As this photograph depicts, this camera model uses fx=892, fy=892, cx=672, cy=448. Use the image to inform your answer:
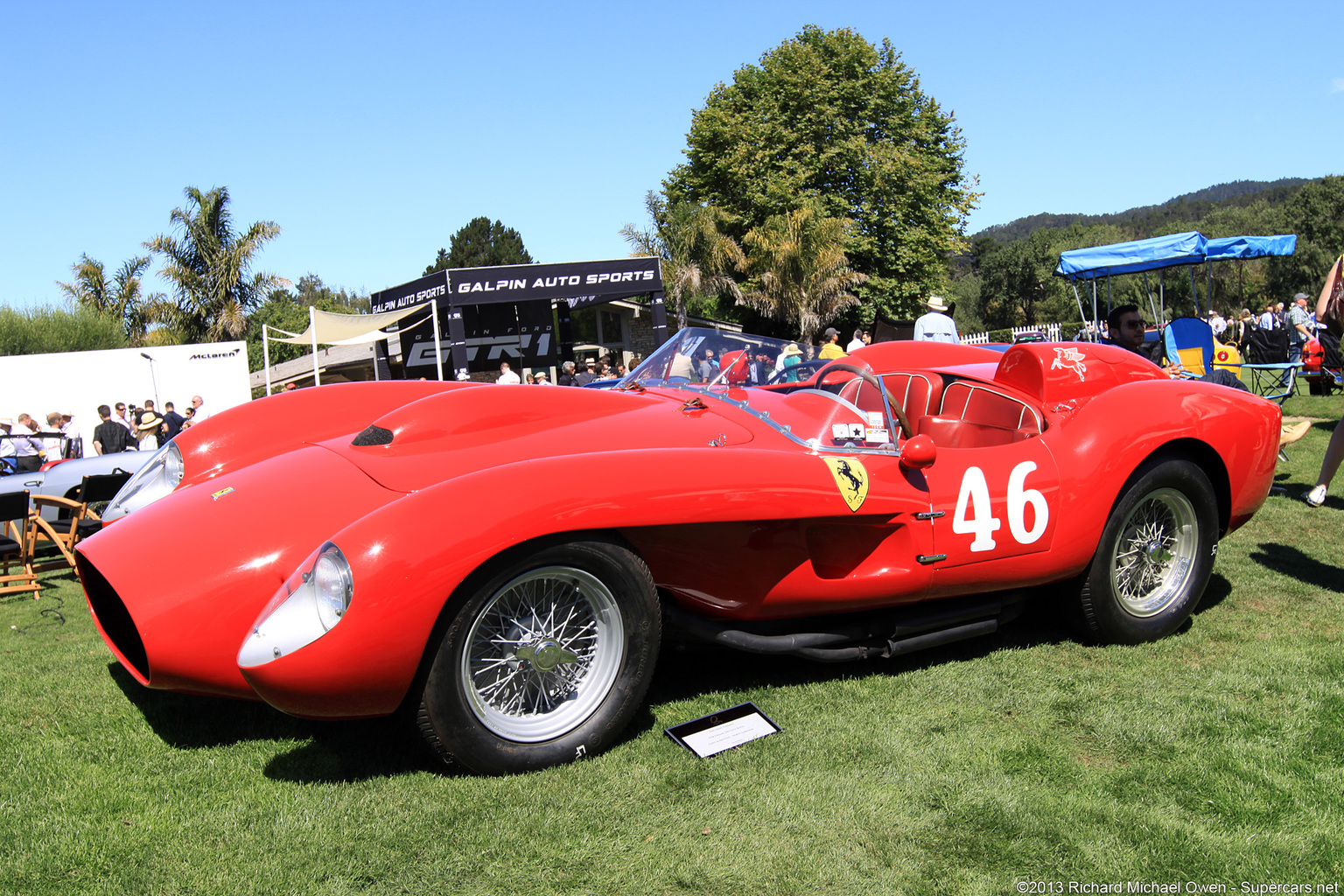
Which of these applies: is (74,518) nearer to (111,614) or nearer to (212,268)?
(111,614)

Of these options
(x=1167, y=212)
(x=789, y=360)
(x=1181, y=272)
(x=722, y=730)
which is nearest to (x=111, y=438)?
(x=789, y=360)

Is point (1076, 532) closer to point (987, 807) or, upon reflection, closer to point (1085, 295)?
point (987, 807)

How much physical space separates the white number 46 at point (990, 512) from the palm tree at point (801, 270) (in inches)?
1069

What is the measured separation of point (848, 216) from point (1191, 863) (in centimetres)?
3417

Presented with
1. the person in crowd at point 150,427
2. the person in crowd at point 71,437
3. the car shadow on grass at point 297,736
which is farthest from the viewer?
the person in crowd at point 71,437

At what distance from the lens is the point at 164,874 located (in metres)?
2.35

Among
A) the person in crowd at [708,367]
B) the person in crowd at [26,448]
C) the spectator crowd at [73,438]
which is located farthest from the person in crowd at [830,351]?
the person in crowd at [26,448]

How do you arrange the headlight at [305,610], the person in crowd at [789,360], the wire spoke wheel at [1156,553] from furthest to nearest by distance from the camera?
the person in crowd at [789,360]
the wire spoke wheel at [1156,553]
the headlight at [305,610]

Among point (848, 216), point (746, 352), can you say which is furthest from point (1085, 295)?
point (746, 352)

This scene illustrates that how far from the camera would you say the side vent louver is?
11.9 ft

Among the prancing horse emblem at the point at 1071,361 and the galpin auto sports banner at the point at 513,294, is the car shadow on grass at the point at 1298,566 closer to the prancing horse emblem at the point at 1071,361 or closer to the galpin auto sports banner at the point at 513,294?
the prancing horse emblem at the point at 1071,361

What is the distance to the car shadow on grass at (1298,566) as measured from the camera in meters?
4.98

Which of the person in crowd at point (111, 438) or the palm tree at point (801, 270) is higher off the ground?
the palm tree at point (801, 270)

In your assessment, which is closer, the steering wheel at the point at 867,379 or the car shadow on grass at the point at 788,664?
the car shadow on grass at the point at 788,664
